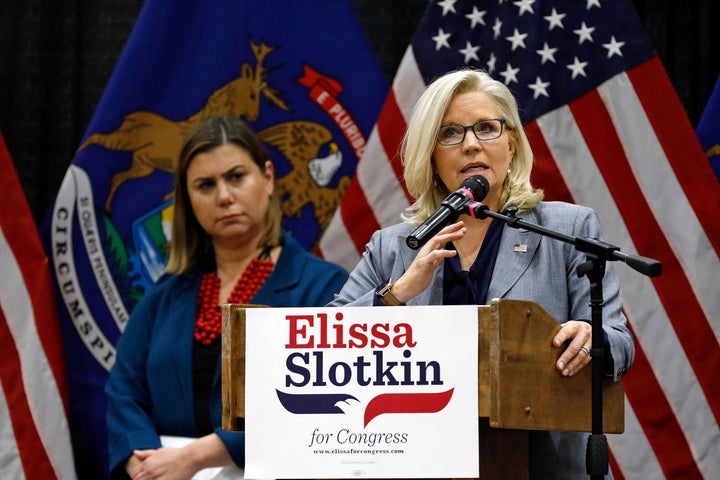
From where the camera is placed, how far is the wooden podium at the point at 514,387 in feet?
6.14

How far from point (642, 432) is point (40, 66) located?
2757mm

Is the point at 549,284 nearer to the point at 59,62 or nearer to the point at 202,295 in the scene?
the point at 202,295

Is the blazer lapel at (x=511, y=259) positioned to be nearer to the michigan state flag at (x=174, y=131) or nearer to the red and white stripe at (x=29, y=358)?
the michigan state flag at (x=174, y=131)

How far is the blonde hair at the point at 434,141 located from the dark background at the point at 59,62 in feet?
6.01

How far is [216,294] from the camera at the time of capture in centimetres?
338

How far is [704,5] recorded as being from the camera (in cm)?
406

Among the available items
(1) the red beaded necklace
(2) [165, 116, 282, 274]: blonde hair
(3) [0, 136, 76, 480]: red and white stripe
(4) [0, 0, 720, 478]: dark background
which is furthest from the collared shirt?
(4) [0, 0, 720, 478]: dark background

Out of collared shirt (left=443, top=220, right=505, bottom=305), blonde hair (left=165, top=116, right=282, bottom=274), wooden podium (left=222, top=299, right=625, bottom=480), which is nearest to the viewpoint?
wooden podium (left=222, top=299, right=625, bottom=480)

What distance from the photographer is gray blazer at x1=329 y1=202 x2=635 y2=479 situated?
2211mm

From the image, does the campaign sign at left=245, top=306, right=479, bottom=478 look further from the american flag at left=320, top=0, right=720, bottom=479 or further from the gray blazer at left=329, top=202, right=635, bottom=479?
the american flag at left=320, top=0, right=720, bottom=479

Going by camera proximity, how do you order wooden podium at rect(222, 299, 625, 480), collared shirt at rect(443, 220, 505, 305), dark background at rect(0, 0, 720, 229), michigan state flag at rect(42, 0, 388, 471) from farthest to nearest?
dark background at rect(0, 0, 720, 229) < michigan state flag at rect(42, 0, 388, 471) < collared shirt at rect(443, 220, 505, 305) < wooden podium at rect(222, 299, 625, 480)

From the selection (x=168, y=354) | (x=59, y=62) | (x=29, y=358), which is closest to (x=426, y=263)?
(x=168, y=354)

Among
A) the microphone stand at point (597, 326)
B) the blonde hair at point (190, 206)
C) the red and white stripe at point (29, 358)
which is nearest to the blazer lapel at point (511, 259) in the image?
the microphone stand at point (597, 326)

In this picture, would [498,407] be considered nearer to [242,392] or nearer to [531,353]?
[531,353]
